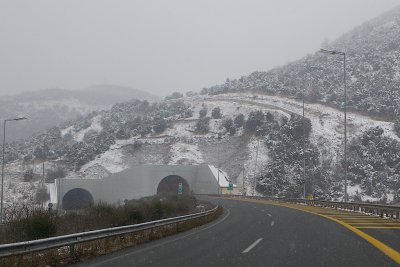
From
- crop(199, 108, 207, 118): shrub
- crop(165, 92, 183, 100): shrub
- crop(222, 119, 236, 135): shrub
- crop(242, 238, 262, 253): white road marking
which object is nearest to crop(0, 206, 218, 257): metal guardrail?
crop(242, 238, 262, 253): white road marking

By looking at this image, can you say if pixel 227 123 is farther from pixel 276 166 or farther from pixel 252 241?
pixel 252 241

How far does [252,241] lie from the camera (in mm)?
14414

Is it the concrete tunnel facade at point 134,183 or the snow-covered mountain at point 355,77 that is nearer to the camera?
the concrete tunnel facade at point 134,183

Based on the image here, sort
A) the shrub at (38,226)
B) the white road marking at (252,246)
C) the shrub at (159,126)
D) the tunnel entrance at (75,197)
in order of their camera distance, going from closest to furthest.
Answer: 1. the white road marking at (252,246)
2. the shrub at (38,226)
3. the tunnel entrance at (75,197)
4. the shrub at (159,126)

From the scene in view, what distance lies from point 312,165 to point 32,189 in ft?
149

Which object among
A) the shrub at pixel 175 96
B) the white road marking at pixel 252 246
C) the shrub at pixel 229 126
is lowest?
→ the white road marking at pixel 252 246

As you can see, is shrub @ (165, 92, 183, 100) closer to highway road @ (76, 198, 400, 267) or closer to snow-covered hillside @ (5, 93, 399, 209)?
snow-covered hillside @ (5, 93, 399, 209)

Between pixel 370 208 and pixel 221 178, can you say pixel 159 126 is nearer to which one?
pixel 221 178

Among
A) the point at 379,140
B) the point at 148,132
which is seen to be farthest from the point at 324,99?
the point at 148,132

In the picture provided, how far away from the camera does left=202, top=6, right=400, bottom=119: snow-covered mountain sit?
3916 inches

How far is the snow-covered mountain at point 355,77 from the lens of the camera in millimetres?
99456

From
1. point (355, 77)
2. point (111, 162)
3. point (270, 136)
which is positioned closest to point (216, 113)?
point (270, 136)

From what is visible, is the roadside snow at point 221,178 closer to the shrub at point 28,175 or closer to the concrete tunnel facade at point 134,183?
the concrete tunnel facade at point 134,183

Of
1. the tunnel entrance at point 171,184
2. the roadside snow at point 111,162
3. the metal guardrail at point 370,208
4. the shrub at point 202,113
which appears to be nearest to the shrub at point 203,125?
the shrub at point 202,113
